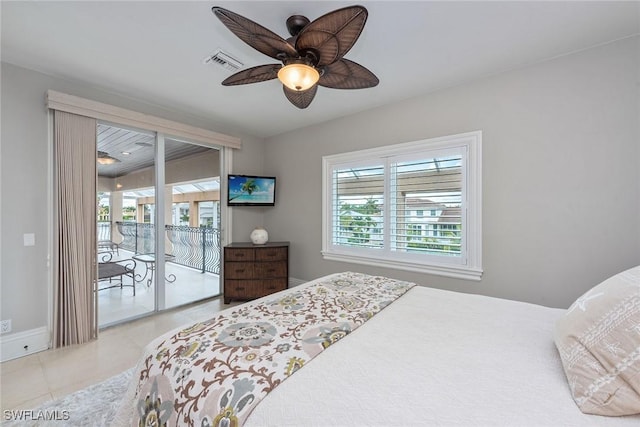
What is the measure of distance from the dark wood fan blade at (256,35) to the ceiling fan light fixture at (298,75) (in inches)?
3.1

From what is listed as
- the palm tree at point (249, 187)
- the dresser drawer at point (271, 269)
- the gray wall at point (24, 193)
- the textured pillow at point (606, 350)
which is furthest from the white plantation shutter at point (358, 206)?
the gray wall at point (24, 193)

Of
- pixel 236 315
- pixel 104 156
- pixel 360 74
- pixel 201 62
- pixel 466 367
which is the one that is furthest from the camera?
pixel 104 156

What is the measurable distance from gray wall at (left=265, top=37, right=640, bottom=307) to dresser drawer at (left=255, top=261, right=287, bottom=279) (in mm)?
1745

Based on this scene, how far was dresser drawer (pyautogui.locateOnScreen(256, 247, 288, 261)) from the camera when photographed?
357 cm

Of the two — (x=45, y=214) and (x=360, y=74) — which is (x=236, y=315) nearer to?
(x=360, y=74)

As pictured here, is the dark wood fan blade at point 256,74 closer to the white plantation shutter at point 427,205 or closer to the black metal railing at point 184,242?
the white plantation shutter at point 427,205

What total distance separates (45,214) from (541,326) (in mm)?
3799

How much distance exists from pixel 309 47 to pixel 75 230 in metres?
2.74

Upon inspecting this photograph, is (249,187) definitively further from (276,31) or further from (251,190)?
(276,31)

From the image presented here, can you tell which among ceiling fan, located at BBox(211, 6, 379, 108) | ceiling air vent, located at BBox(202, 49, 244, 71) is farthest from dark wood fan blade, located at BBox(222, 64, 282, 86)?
ceiling air vent, located at BBox(202, 49, 244, 71)

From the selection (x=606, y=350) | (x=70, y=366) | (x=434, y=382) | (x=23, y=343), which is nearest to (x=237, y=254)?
(x=70, y=366)

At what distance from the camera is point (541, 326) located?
1263 millimetres

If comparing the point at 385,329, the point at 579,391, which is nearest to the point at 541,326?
the point at 579,391

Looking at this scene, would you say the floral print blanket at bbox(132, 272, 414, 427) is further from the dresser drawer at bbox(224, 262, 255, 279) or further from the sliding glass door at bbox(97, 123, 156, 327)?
the sliding glass door at bbox(97, 123, 156, 327)
